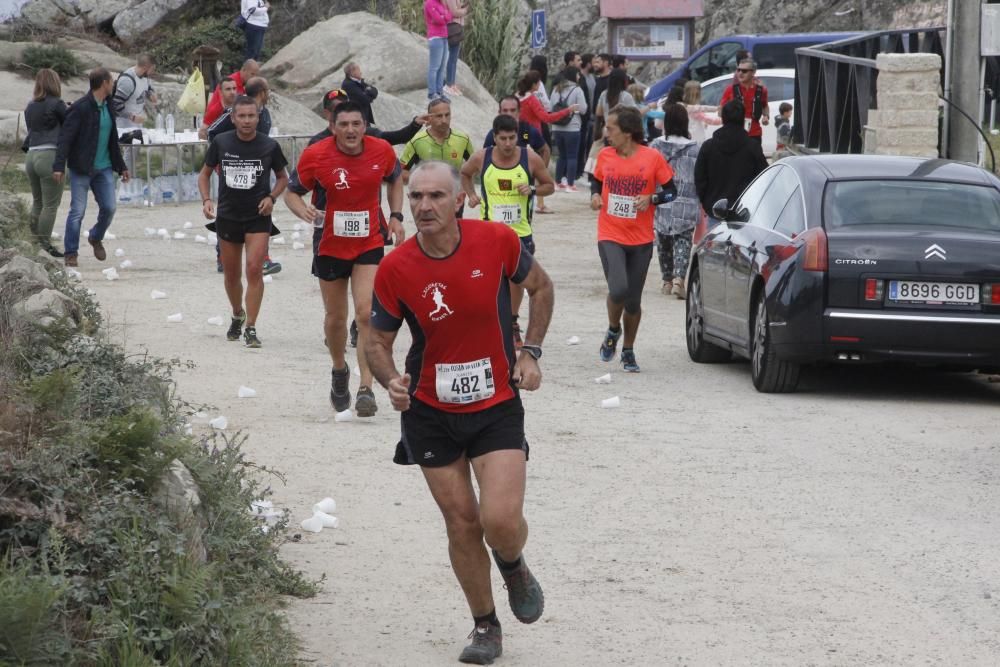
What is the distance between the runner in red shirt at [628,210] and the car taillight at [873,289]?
7.00 ft

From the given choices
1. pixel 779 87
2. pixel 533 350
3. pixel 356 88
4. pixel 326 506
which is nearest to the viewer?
pixel 533 350

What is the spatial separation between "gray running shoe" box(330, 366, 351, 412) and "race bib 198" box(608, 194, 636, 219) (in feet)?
9.40

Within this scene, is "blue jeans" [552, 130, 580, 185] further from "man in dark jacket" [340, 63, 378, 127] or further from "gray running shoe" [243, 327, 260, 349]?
"gray running shoe" [243, 327, 260, 349]

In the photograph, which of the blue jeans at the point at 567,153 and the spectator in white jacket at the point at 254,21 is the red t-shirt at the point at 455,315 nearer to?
the blue jeans at the point at 567,153

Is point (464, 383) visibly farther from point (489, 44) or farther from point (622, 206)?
point (489, 44)

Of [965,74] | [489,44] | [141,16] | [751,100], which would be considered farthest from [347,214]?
[141,16]

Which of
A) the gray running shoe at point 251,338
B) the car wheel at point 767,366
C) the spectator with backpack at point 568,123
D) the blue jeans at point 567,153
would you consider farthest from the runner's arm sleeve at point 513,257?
the blue jeans at point 567,153

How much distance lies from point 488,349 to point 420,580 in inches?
54.2

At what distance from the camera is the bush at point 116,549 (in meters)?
4.75

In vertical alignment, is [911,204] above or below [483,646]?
above

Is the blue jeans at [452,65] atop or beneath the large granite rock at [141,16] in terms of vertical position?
beneath

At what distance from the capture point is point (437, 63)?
2972 centimetres

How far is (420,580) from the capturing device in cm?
690

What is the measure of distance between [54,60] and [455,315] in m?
27.1
